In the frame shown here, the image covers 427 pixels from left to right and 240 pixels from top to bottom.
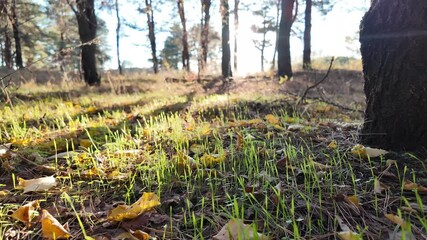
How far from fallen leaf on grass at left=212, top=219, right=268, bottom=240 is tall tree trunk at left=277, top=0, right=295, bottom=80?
32.8 feet

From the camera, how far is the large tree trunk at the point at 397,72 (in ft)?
5.81

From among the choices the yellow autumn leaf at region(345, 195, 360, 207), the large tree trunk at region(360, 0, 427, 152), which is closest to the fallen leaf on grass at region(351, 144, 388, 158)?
the large tree trunk at region(360, 0, 427, 152)

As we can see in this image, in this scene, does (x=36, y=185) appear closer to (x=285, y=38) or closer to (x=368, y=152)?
(x=368, y=152)

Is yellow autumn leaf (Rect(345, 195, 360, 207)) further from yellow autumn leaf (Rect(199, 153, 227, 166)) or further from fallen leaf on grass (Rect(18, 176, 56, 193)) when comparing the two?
fallen leaf on grass (Rect(18, 176, 56, 193))

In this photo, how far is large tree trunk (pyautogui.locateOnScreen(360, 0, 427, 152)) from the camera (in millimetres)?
1771

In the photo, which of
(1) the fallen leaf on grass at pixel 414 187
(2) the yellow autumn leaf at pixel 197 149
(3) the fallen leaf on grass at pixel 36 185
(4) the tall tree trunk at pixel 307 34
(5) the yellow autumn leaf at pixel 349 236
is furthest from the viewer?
(4) the tall tree trunk at pixel 307 34

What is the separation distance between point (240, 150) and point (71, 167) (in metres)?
1.02

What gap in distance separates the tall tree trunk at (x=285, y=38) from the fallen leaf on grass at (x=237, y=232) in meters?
10.0

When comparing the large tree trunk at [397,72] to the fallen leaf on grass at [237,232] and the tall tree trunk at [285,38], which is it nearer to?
the fallen leaf on grass at [237,232]

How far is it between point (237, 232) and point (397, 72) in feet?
4.53

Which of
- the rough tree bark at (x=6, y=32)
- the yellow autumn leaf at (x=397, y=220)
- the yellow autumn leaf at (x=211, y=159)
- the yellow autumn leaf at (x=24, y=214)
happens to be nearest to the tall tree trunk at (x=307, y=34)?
the rough tree bark at (x=6, y=32)

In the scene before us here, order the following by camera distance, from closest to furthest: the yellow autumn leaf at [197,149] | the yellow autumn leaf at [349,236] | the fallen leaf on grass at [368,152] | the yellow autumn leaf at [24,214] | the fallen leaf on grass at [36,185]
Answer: the yellow autumn leaf at [349,236] < the yellow autumn leaf at [24,214] < the fallen leaf on grass at [36,185] < the fallen leaf on grass at [368,152] < the yellow autumn leaf at [197,149]

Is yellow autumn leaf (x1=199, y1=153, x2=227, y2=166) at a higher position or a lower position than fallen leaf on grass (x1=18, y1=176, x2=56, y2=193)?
higher

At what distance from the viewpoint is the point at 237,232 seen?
3.59ft
